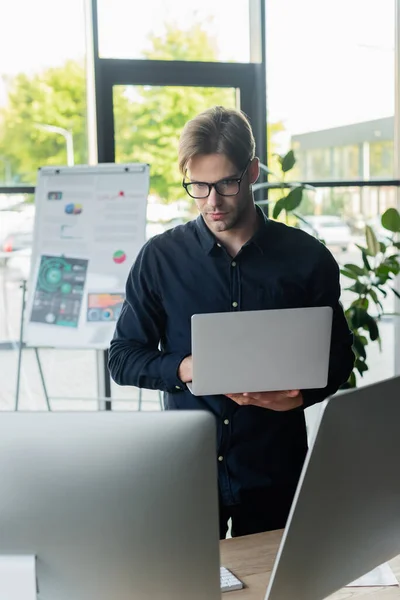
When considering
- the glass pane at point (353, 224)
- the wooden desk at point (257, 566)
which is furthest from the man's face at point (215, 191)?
the glass pane at point (353, 224)

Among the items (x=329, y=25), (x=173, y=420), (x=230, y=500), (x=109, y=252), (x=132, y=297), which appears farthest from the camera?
(x=329, y=25)

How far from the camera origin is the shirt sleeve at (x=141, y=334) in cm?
190

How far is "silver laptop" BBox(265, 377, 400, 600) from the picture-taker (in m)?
0.96

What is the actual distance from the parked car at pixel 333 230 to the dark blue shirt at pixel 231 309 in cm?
222

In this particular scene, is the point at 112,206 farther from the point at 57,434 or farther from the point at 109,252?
the point at 57,434

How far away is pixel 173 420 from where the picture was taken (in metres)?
0.87

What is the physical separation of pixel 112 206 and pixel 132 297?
152 cm

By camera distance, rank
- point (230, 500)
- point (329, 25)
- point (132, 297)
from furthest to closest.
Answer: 1. point (329, 25)
2. point (132, 297)
3. point (230, 500)

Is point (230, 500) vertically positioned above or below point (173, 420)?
below

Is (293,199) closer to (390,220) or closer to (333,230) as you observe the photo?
(390,220)

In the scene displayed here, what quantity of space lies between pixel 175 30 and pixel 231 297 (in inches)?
92.0

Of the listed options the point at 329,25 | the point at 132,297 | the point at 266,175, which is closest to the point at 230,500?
the point at 132,297

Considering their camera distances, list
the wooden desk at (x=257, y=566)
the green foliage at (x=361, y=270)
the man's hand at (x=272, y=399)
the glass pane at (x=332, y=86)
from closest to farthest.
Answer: the wooden desk at (x=257, y=566)
the man's hand at (x=272, y=399)
the green foliage at (x=361, y=270)
the glass pane at (x=332, y=86)

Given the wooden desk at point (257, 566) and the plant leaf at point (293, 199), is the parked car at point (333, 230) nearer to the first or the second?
the plant leaf at point (293, 199)
